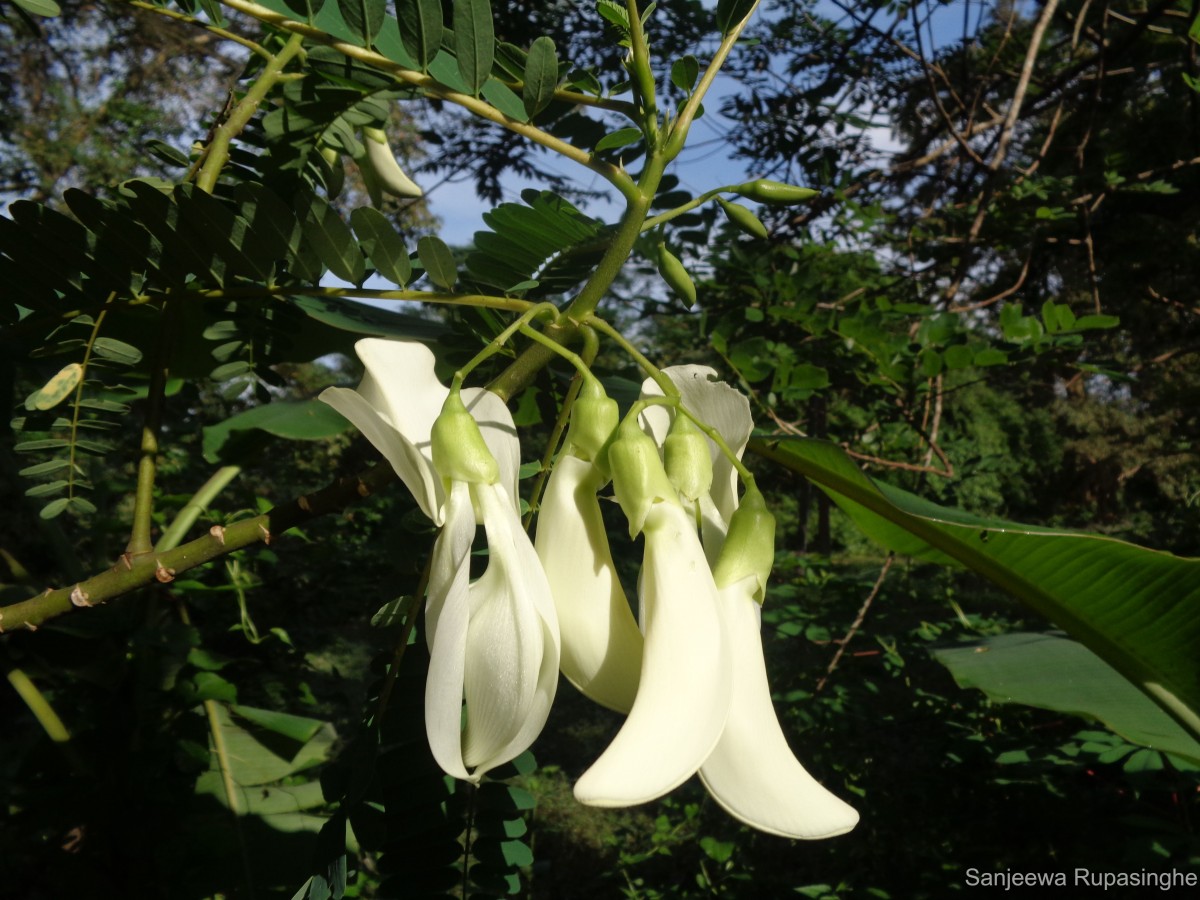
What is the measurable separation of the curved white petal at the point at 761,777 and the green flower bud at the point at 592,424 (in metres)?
0.11

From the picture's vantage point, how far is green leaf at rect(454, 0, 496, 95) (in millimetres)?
525

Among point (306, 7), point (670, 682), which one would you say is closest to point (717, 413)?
point (670, 682)

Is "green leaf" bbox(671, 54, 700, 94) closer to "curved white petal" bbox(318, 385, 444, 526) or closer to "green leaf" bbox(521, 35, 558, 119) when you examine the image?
"green leaf" bbox(521, 35, 558, 119)

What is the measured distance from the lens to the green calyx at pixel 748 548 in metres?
0.42

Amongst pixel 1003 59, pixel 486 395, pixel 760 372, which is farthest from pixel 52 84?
pixel 486 395

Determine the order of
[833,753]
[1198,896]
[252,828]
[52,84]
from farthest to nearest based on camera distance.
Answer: [52,84]
[833,753]
[1198,896]
[252,828]

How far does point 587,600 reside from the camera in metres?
0.41

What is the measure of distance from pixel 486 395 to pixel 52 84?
7183 mm

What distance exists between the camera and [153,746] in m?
1.19

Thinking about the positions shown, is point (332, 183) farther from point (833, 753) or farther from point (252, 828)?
point (833, 753)

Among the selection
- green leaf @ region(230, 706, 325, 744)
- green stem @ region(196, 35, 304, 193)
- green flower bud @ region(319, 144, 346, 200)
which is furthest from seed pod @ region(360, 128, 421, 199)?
green leaf @ region(230, 706, 325, 744)

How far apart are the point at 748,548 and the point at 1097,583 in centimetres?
27

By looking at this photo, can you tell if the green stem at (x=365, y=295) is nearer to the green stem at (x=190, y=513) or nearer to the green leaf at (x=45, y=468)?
the green leaf at (x=45, y=468)

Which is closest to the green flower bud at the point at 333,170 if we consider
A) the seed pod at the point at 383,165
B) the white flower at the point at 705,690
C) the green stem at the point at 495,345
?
the seed pod at the point at 383,165
